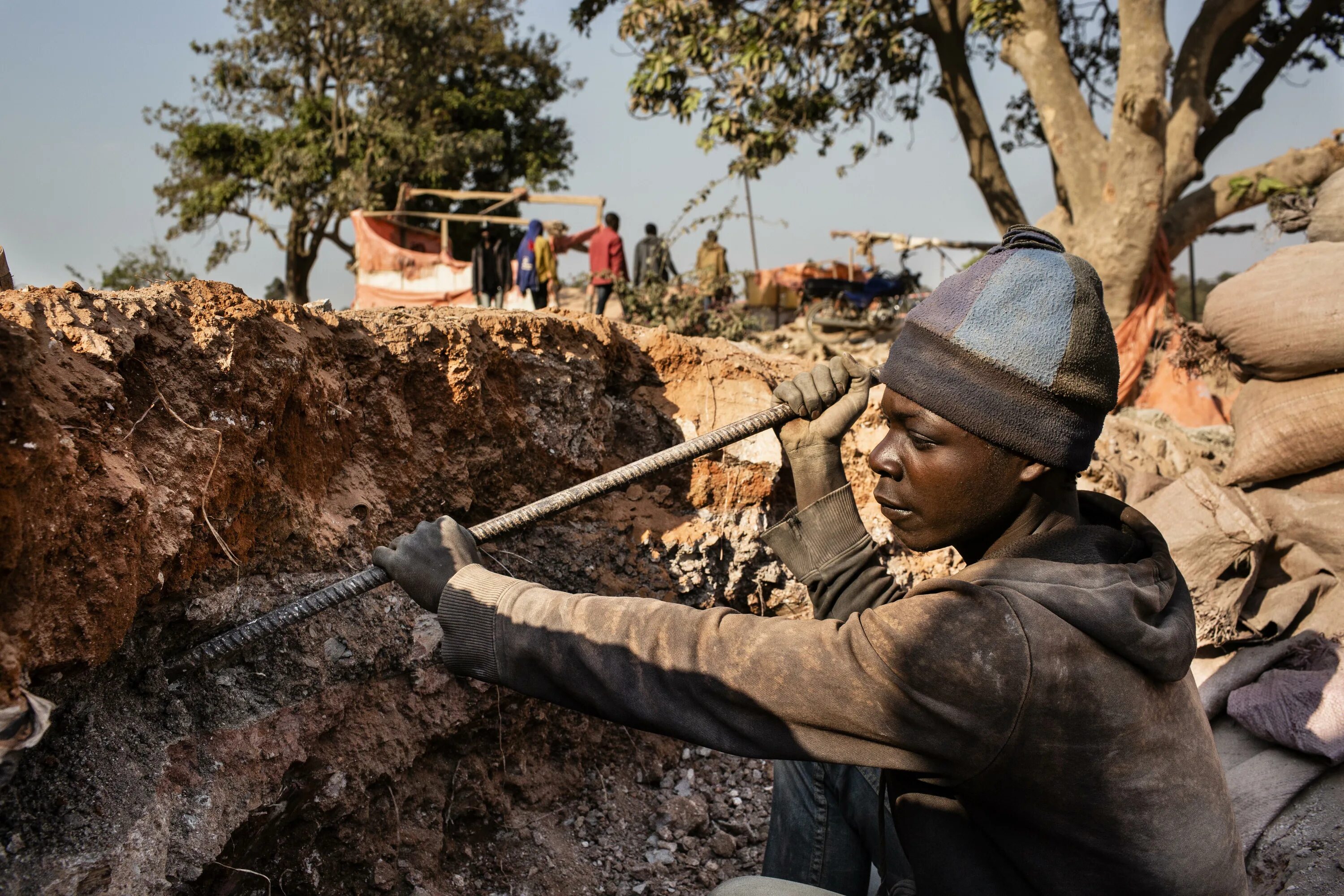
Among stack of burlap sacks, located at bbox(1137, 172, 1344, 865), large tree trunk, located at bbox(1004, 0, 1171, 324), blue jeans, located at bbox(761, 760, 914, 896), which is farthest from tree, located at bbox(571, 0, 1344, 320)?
blue jeans, located at bbox(761, 760, 914, 896)

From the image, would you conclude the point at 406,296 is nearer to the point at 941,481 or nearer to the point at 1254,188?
the point at 1254,188

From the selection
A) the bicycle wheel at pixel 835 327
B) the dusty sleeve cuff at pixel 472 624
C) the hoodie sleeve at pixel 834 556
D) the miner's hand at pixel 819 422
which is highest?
the miner's hand at pixel 819 422

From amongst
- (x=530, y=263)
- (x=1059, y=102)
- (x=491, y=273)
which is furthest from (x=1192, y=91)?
(x=491, y=273)

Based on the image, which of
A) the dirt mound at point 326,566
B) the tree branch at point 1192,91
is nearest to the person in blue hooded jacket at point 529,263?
the tree branch at point 1192,91

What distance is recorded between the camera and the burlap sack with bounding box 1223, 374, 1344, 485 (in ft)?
13.5

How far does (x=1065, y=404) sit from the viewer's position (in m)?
1.61

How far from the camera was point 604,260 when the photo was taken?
348 inches

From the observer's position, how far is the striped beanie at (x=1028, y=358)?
159cm

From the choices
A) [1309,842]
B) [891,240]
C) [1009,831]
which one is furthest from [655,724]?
[891,240]

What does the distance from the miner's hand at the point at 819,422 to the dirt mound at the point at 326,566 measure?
2.51 ft

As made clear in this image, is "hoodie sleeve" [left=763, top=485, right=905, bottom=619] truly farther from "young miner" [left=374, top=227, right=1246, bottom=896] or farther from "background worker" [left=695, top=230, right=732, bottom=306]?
"background worker" [left=695, top=230, right=732, bottom=306]

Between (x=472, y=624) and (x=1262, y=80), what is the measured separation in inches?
502

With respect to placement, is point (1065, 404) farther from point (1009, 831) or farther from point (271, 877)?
point (271, 877)

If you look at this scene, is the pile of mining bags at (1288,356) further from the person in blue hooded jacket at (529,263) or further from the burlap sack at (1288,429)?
the person in blue hooded jacket at (529,263)
